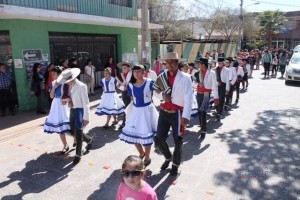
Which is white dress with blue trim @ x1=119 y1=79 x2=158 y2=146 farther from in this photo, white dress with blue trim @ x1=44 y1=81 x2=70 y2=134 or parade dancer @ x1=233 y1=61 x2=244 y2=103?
parade dancer @ x1=233 y1=61 x2=244 y2=103

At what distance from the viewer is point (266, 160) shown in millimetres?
5848

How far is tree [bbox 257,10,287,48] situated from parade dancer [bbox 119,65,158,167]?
4112 cm

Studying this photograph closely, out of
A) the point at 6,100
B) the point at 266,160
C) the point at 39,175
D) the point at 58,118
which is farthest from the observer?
the point at 6,100

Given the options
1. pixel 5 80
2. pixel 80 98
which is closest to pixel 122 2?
pixel 5 80

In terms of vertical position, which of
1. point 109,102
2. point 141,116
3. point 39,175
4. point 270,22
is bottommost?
point 39,175

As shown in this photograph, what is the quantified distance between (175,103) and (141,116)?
678 millimetres

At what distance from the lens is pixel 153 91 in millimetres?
5289

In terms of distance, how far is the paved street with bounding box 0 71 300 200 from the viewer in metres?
4.66

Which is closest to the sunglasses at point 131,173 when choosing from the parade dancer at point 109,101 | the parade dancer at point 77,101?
the parade dancer at point 77,101

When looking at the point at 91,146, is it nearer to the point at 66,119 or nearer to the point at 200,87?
the point at 66,119

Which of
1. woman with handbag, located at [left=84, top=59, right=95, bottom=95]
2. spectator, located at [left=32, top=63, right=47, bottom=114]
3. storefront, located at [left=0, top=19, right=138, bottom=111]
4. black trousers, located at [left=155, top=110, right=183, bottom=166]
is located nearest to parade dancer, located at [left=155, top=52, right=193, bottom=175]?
black trousers, located at [left=155, top=110, right=183, bottom=166]

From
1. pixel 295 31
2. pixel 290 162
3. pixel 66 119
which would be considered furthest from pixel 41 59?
pixel 295 31

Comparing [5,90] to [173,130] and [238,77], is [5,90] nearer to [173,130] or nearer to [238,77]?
[173,130]

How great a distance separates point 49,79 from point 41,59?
3.83 ft
